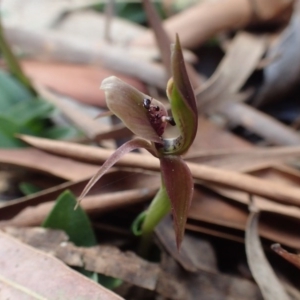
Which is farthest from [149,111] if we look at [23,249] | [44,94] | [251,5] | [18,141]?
[251,5]

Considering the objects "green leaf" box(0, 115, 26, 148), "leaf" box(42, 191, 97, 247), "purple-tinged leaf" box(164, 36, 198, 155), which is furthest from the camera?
"green leaf" box(0, 115, 26, 148)

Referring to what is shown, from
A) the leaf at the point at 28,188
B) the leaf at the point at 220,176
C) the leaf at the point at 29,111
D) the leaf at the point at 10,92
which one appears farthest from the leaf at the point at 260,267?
the leaf at the point at 10,92

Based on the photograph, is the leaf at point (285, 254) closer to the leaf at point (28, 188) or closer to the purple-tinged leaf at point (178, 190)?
the purple-tinged leaf at point (178, 190)

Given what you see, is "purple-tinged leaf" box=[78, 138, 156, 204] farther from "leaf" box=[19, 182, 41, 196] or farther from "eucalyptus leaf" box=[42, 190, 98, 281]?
"leaf" box=[19, 182, 41, 196]

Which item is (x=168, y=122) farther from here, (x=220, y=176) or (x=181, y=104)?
(x=220, y=176)

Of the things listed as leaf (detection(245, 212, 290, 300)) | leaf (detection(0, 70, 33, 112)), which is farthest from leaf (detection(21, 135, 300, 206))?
leaf (detection(0, 70, 33, 112))

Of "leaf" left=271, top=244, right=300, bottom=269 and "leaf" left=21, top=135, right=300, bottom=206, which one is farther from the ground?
"leaf" left=271, top=244, right=300, bottom=269

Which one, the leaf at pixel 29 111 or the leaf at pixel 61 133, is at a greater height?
the leaf at pixel 29 111
